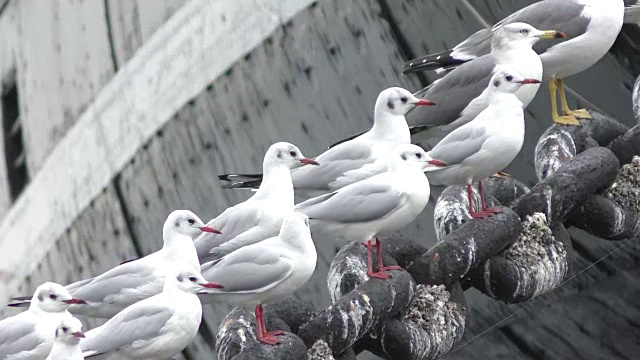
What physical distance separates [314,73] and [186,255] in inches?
129

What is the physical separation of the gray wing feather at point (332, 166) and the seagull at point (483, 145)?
0.34 metres

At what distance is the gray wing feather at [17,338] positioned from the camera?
8.48 meters

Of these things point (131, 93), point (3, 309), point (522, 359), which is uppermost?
point (131, 93)

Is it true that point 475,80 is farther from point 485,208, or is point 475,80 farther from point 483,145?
point 485,208

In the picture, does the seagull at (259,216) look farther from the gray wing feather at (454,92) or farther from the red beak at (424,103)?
the gray wing feather at (454,92)

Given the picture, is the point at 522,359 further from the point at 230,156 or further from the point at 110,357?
the point at 110,357

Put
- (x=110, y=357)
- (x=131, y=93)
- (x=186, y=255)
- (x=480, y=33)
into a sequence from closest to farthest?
(x=110, y=357) < (x=186, y=255) < (x=480, y=33) < (x=131, y=93)

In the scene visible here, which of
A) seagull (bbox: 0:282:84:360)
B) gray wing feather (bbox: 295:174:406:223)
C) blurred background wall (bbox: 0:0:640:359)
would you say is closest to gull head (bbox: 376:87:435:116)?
gray wing feather (bbox: 295:174:406:223)

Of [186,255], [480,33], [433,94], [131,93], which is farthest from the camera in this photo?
[131,93]

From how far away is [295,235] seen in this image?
27.8 ft

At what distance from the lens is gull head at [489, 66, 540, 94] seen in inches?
390

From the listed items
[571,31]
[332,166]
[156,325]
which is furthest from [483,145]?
[156,325]

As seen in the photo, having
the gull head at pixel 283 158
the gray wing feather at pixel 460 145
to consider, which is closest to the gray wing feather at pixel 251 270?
the gull head at pixel 283 158

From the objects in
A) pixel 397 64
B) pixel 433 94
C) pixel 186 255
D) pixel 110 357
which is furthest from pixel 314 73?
pixel 110 357
